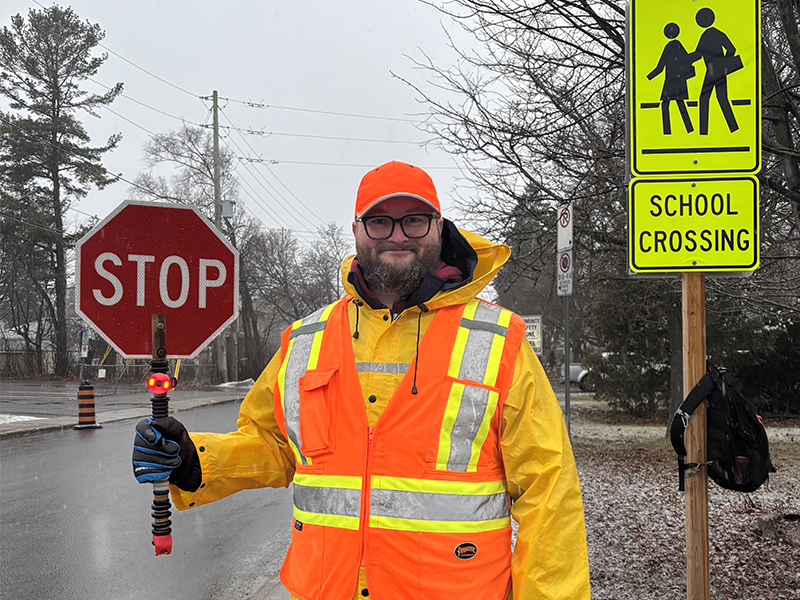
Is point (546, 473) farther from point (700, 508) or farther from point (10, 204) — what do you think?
point (10, 204)

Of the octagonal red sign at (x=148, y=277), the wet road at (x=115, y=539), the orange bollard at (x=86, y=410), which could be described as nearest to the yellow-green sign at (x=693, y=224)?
the octagonal red sign at (x=148, y=277)

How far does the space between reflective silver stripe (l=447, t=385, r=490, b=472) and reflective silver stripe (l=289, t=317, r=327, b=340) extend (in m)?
0.63

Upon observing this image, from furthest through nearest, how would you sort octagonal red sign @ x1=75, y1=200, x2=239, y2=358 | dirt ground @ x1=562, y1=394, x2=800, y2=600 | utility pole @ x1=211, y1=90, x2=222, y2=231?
utility pole @ x1=211, y1=90, x2=222, y2=231 → dirt ground @ x1=562, y1=394, x2=800, y2=600 → octagonal red sign @ x1=75, y1=200, x2=239, y2=358

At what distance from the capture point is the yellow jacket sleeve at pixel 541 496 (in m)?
2.04

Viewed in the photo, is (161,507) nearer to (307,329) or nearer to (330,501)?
(330,501)

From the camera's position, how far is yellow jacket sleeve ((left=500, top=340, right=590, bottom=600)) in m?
2.04

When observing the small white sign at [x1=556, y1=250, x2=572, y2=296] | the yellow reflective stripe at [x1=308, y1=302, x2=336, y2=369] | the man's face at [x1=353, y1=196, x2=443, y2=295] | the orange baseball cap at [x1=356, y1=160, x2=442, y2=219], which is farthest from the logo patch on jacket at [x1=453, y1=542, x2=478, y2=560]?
the small white sign at [x1=556, y1=250, x2=572, y2=296]

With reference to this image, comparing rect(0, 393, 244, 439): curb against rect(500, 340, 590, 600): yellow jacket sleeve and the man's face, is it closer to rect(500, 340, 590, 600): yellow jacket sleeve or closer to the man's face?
the man's face

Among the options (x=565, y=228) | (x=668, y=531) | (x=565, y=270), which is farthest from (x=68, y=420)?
(x=668, y=531)

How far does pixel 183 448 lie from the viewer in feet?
7.77

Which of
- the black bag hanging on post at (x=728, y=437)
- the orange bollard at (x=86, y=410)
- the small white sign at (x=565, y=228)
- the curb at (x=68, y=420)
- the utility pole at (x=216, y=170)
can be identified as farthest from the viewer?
the utility pole at (x=216, y=170)

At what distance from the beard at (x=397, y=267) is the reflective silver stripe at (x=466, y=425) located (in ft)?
1.50

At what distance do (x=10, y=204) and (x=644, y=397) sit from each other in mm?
30246

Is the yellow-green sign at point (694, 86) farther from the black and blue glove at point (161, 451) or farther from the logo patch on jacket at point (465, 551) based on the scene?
the black and blue glove at point (161, 451)
